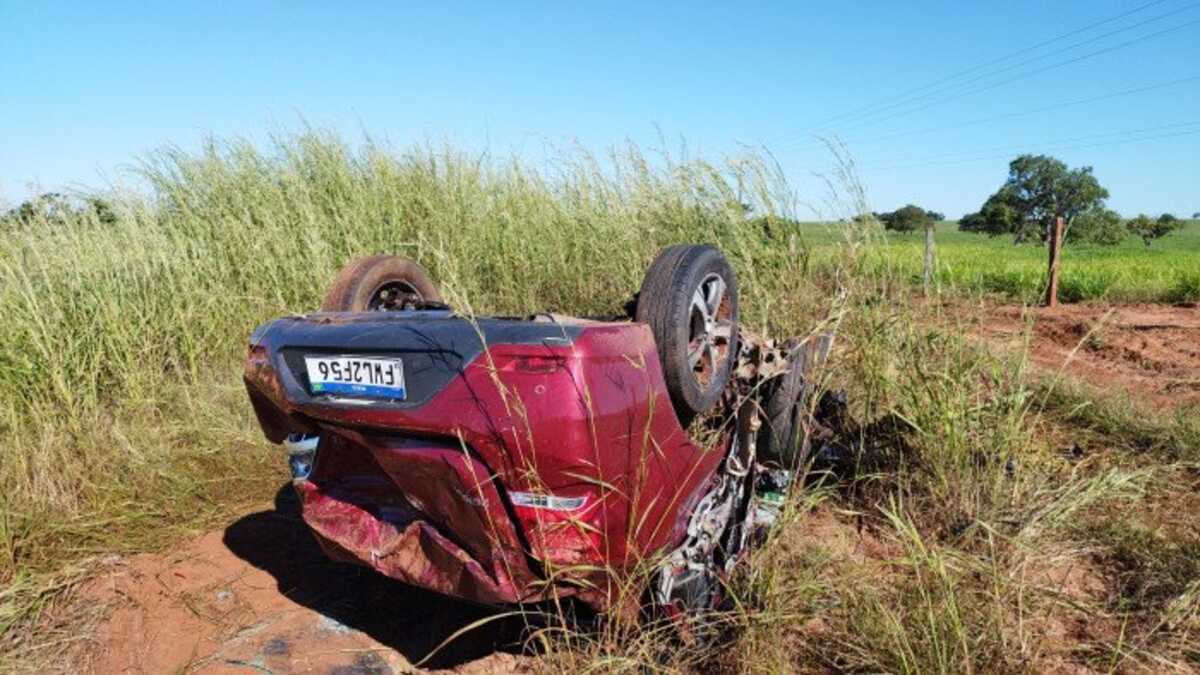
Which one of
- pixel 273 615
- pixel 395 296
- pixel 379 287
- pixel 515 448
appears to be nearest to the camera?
pixel 515 448

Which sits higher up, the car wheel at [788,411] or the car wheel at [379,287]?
the car wheel at [379,287]

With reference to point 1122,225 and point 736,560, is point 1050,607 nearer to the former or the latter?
point 736,560

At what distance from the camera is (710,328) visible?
2.67 meters

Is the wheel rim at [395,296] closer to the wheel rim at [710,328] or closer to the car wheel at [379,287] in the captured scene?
the car wheel at [379,287]

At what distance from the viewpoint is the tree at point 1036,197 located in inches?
2613

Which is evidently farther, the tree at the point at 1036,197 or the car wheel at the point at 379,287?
the tree at the point at 1036,197

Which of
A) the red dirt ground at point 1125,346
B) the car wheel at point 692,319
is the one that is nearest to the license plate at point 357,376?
the car wheel at point 692,319

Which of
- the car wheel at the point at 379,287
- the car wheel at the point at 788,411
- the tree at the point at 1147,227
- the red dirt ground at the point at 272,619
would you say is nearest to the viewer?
the red dirt ground at the point at 272,619

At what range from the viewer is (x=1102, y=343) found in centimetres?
904

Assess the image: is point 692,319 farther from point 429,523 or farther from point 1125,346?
point 1125,346

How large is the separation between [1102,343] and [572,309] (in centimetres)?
734

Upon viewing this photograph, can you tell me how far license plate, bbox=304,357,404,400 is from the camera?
1931mm

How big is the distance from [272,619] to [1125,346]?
32.4 feet

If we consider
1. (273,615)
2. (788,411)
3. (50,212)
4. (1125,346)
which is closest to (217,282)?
(50,212)
